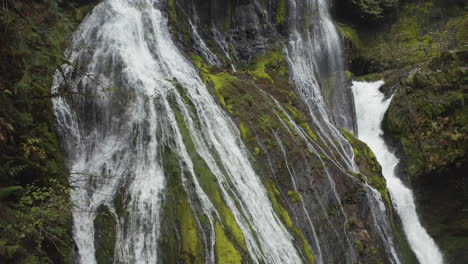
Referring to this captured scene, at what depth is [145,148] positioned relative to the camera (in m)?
8.45

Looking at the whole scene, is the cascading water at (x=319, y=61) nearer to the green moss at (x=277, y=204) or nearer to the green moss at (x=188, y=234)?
the green moss at (x=277, y=204)

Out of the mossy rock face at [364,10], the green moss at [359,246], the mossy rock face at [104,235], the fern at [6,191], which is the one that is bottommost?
the green moss at [359,246]

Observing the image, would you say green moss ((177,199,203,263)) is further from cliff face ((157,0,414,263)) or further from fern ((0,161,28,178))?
fern ((0,161,28,178))

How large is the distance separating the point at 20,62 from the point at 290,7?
1451 centimetres

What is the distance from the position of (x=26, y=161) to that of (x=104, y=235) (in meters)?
2.31

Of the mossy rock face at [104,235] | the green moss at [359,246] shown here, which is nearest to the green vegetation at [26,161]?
the mossy rock face at [104,235]

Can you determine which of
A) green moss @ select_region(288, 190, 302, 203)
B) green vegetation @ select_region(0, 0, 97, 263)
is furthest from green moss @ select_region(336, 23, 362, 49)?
green vegetation @ select_region(0, 0, 97, 263)

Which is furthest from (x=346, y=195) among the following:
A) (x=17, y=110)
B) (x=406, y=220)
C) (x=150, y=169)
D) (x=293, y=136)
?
(x=17, y=110)

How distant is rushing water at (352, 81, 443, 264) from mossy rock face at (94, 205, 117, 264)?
10.9 metres

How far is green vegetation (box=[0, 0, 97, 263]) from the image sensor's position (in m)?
4.90

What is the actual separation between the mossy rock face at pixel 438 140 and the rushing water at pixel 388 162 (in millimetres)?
381

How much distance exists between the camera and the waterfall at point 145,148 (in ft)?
24.0

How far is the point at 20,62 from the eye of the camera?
6.75 metres

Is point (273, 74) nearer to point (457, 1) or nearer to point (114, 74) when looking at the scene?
point (114, 74)
